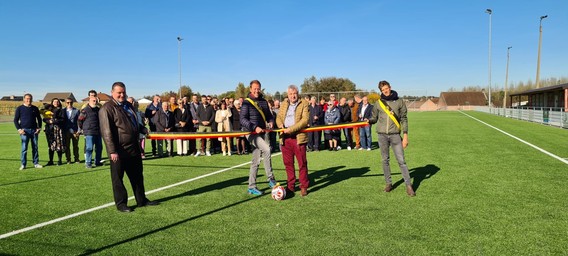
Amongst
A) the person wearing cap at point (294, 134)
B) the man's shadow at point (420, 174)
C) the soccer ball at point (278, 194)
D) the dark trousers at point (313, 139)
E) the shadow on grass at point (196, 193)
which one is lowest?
the shadow on grass at point (196, 193)

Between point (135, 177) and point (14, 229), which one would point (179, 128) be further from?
point (14, 229)

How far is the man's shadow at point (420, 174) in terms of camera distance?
8023 mm

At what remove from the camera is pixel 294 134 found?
719 cm

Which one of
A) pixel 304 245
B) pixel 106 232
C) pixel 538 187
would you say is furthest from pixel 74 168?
pixel 538 187

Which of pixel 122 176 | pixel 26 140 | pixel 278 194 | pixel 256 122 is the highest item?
pixel 256 122

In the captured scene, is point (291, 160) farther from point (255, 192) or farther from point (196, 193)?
point (196, 193)

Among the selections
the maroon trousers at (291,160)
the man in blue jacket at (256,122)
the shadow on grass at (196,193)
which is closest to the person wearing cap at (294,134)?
the maroon trousers at (291,160)

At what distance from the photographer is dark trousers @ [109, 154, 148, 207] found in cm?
621

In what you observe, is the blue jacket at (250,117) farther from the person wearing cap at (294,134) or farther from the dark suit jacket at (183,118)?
the dark suit jacket at (183,118)

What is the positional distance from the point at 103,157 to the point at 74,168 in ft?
9.08

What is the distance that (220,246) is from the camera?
4.61m

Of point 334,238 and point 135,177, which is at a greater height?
point 135,177

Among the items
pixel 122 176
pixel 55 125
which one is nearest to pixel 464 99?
pixel 55 125

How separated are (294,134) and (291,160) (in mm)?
533
